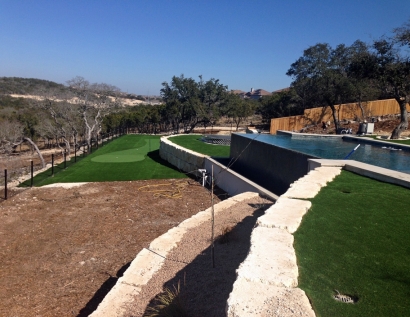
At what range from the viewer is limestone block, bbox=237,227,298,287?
2697mm

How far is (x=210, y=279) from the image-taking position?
4113 millimetres

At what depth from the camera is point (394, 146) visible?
11852 mm

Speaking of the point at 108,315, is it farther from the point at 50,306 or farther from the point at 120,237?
the point at 120,237

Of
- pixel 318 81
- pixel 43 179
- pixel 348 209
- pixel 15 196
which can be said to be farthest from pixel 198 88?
pixel 348 209

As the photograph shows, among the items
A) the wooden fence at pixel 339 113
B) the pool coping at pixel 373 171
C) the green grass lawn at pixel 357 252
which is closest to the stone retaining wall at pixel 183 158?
the pool coping at pixel 373 171

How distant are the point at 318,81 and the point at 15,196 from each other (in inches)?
960

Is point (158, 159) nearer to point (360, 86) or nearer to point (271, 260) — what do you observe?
point (271, 260)

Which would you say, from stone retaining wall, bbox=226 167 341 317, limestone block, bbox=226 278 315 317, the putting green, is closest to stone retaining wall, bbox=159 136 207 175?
the putting green

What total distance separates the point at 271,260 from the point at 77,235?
617 cm

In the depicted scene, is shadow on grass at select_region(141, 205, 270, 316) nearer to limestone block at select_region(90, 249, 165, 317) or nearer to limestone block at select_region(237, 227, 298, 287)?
limestone block at select_region(90, 249, 165, 317)

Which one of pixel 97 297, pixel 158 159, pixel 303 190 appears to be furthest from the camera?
pixel 158 159

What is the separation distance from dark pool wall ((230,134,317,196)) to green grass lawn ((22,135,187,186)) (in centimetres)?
322

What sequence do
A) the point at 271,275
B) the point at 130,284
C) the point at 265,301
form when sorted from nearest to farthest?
the point at 265,301
the point at 271,275
the point at 130,284

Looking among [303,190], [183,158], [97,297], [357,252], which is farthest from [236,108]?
[357,252]
